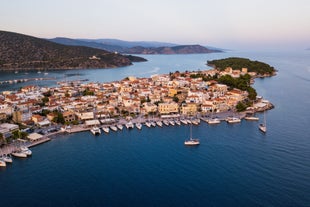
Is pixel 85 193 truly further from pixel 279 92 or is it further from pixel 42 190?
pixel 279 92

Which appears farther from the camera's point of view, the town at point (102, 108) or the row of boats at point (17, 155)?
the town at point (102, 108)

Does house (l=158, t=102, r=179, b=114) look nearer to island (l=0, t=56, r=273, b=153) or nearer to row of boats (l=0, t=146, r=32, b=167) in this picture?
island (l=0, t=56, r=273, b=153)

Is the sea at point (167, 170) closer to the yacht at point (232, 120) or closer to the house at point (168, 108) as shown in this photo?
the yacht at point (232, 120)

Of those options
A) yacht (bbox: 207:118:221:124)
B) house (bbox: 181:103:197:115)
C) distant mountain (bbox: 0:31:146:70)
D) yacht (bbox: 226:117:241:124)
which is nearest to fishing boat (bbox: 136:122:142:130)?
house (bbox: 181:103:197:115)

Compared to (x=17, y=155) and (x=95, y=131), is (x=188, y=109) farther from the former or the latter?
(x=17, y=155)

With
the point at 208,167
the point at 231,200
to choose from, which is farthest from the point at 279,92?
the point at 231,200

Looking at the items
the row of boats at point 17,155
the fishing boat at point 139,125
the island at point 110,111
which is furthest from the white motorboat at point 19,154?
the fishing boat at point 139,125

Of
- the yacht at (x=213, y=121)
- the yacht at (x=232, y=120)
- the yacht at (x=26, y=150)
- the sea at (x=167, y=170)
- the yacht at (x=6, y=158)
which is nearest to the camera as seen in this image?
the sea at (x=167, y=170)
